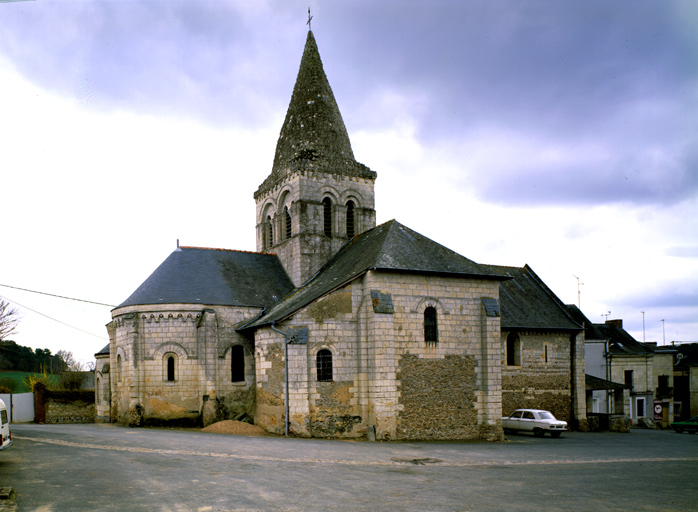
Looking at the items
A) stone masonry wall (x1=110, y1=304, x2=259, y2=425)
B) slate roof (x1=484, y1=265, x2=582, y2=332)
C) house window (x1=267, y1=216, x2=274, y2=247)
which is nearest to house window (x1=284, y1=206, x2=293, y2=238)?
house window (x1=267, y1=216, x2=274, y2=247)

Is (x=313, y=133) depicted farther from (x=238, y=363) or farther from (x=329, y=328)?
(x=329, y=328)

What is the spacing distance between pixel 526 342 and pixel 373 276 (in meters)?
11.9

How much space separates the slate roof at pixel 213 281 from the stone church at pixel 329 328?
0.30ft

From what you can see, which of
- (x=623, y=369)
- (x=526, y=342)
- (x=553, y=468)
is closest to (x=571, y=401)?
(x=526, y=342)

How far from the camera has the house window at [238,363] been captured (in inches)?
1077

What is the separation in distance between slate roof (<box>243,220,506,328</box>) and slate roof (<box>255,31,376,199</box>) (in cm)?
606

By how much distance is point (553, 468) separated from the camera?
15445mm

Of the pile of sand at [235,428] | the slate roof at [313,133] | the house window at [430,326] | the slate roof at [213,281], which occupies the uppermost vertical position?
the slate roof at [313,133]

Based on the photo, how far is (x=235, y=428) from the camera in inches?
954

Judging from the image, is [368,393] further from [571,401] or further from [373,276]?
[571,401]

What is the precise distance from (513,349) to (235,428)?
46.8 feet

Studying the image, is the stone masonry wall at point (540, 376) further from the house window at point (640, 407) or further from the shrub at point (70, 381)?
the shrub at point (70, 381)

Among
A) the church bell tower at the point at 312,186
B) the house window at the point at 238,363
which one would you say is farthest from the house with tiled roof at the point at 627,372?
the house window at the point at 238,363

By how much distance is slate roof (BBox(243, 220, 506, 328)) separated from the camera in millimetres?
22547
